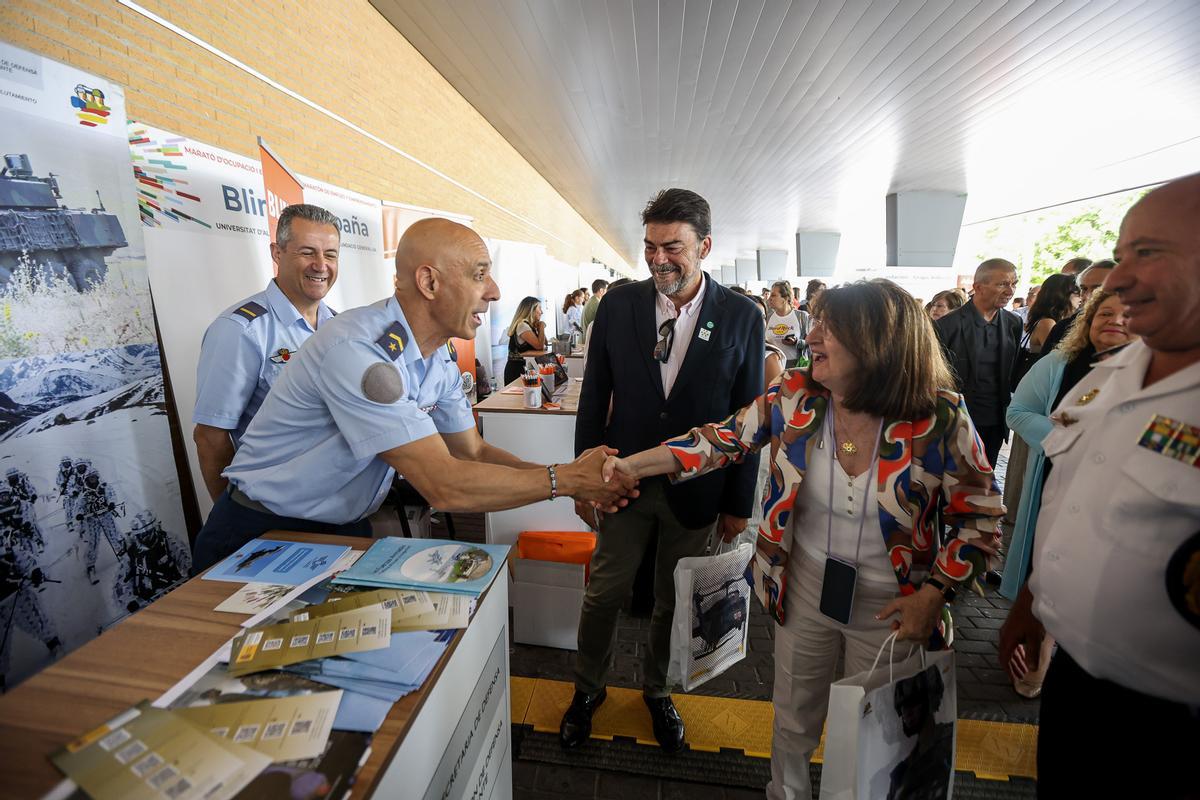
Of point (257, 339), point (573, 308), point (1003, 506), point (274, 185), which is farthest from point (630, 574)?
point (573, 308)

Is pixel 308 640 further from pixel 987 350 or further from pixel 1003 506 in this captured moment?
pixel 987 350

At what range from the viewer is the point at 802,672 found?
1635 millimetres

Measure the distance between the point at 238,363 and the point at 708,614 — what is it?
7.58 ft

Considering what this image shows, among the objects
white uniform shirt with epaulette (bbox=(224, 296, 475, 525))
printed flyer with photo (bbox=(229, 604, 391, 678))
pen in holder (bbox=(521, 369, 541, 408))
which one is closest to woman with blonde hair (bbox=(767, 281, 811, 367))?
pen in holder (bbox=(521, 369, 541, 408))

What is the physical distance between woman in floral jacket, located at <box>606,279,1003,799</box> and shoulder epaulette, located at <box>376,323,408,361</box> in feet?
3.96

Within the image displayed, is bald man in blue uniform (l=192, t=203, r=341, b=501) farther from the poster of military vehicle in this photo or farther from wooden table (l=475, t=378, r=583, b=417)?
wooden table (l=475, t=378, r=583, b=417)

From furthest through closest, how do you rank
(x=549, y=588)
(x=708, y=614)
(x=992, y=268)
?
(x=992, y=268) → (x=549, y=588) → (x=708, y=614)

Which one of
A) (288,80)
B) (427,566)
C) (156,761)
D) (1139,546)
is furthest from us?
(288,80)

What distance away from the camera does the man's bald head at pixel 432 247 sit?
5.47 feet

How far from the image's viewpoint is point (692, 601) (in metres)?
1.75

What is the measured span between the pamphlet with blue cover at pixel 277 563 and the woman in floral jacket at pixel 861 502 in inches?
51.7

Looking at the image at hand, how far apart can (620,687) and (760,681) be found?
0.73 metres

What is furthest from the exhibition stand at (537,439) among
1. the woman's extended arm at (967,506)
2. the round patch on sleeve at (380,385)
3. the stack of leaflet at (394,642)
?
the woman's extended arm at (967,506)

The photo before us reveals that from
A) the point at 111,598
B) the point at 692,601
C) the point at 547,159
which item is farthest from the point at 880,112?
the point at 111,598
